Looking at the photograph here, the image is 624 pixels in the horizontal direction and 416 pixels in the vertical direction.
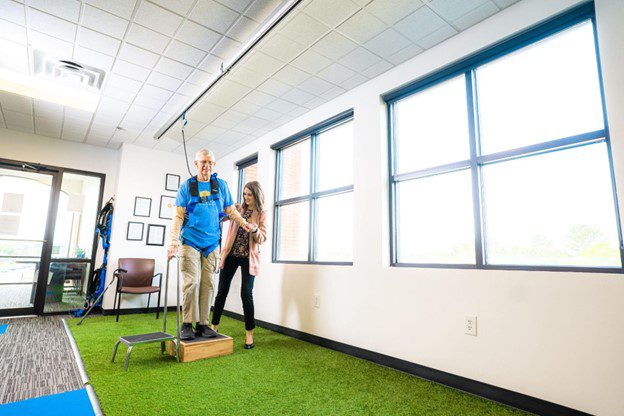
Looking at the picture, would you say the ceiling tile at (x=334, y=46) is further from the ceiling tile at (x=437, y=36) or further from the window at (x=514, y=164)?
the window at (x=514, y=164)

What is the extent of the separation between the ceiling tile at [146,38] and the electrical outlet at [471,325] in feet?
10.9

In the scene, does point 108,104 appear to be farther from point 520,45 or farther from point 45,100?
point 520,45

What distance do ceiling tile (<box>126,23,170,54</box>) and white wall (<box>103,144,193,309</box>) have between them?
3073 millimetres

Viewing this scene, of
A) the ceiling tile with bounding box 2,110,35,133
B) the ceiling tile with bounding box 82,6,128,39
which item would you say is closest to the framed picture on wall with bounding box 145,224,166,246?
the ceiling tile with bounding box 2,110,35,133

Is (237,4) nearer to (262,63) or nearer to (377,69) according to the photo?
(262,63)

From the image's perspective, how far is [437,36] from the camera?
2.74m

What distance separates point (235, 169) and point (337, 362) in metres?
3.80

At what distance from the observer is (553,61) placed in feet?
7.57

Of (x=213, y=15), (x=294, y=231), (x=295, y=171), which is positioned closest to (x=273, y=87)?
(x=213, y=15)

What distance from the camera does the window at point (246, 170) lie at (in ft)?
17.5

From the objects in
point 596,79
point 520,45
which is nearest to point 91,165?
point 520,45

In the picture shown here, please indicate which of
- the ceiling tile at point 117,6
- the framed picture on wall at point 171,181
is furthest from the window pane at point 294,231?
the ceiling tile at point 117,6

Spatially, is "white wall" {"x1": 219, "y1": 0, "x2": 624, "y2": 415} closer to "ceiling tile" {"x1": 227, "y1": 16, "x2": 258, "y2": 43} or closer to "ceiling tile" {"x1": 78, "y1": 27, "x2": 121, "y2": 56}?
"ceiling tile" {"x1": 227, "y1": 16, "x2": 258, "y2": 43}

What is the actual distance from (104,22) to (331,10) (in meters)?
1.85
